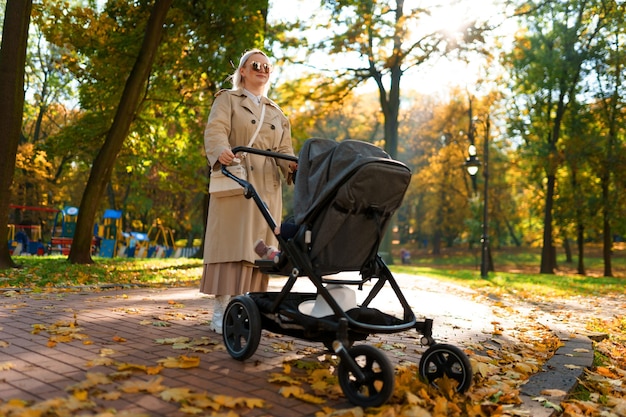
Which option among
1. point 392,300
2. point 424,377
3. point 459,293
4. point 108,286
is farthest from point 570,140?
point 424,377

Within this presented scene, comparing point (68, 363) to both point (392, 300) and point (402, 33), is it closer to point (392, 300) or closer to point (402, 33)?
point (392, 300)

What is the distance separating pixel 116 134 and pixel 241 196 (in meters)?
9.56

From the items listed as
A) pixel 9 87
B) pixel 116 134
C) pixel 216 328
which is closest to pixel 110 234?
pixel 116 134

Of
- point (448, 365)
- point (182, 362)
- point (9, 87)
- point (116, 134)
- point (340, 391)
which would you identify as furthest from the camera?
point (116, 134)

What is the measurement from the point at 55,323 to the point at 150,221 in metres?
36.5

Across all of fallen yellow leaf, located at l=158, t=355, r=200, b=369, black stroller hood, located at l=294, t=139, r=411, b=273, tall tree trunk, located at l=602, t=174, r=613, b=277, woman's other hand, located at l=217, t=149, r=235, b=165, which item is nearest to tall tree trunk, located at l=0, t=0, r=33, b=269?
woman's other hand, located at l=217, t=149, r=235, b=165

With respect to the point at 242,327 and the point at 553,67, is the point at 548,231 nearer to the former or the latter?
the point at 553,67

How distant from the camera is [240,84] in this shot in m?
5.34

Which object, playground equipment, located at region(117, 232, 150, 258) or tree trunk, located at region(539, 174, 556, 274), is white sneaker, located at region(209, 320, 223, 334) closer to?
playground equipment, located at region(117, 232, 150, 258)

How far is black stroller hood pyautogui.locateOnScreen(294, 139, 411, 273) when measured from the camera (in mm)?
3576

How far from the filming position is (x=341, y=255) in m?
3.76

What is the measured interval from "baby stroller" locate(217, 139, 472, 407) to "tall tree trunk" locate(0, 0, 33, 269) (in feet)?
28.2

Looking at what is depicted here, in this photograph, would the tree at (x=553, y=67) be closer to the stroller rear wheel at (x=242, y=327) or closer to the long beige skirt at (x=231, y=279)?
the long beige skirt at (x=231, y=279)

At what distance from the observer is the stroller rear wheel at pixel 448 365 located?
140 inches
